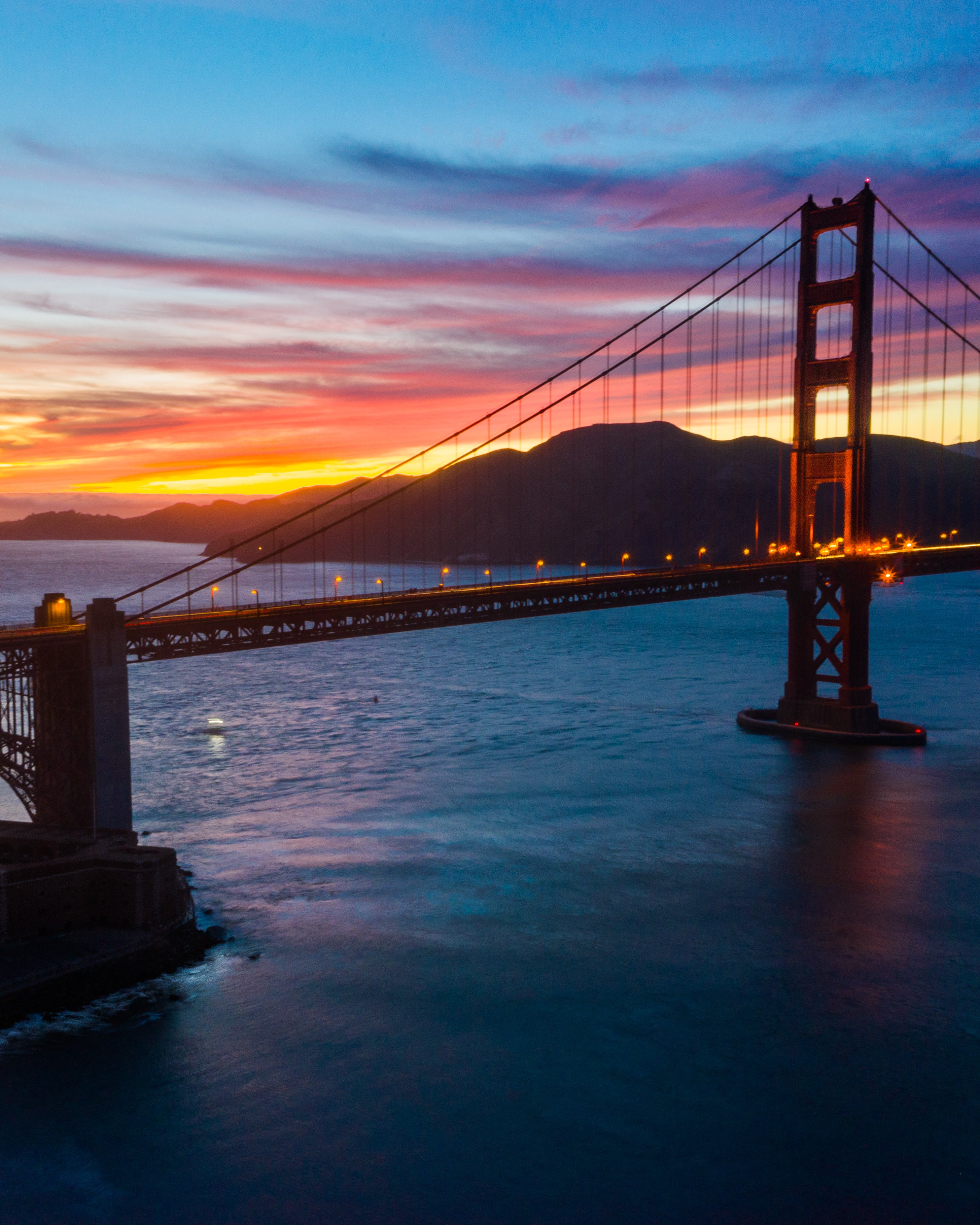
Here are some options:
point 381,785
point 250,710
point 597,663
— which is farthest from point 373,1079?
point 597,663

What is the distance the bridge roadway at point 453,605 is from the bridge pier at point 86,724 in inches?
39.0

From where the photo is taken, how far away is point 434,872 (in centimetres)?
3606

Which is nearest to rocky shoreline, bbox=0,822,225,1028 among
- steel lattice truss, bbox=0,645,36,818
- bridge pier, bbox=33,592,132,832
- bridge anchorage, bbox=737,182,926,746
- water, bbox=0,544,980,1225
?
water, bbox=0,544,980,1225

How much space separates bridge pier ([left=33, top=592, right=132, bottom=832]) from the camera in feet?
101

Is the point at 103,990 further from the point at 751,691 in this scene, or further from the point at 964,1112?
the point at 751,691

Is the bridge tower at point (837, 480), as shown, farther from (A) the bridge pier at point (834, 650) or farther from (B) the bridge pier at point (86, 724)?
(B) the bridge pier at point (86, 724)

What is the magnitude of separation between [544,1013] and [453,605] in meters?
21.7

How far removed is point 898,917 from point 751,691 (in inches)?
1907

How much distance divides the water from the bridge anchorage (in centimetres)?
220

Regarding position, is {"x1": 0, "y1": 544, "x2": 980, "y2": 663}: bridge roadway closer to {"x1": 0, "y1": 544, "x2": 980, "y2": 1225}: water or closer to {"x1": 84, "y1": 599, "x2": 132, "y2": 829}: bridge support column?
→ {"x1": 84, "y1": 599, "x2": 132, "y2": 829}: bridge support column

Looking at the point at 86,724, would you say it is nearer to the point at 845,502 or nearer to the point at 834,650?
the point at 834,650

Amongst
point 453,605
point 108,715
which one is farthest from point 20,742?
point 453,605

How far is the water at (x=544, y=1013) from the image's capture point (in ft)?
64.7

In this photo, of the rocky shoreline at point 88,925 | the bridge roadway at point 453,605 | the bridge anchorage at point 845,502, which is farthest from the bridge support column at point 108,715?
the bridge anchorage at point 845,502
